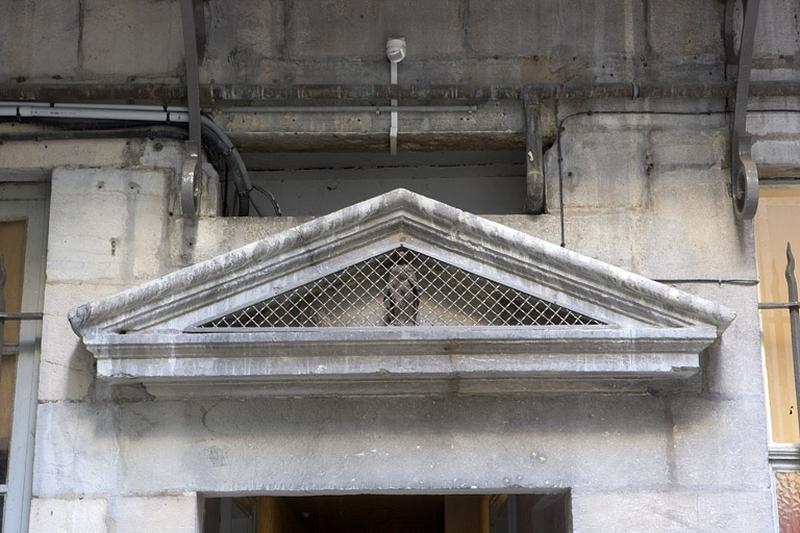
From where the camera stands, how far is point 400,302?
17.4 feet

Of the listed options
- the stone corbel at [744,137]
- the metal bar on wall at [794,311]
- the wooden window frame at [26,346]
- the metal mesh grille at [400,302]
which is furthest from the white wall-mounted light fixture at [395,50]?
the metal bar on wall at [794,311]

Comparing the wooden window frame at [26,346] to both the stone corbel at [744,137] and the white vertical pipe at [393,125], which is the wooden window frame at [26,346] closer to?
the white vertical pipe at [393,125]

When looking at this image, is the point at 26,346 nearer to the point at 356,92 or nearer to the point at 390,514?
the point at 356,92

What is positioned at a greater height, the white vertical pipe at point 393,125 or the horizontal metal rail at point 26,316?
the white vertical pipe at point 393,125

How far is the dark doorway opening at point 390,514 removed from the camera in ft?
20.7

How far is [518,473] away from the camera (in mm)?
5305

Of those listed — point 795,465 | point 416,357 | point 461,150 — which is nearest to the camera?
point 416,357

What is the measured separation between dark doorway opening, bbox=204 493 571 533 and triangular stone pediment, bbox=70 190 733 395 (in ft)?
2.30

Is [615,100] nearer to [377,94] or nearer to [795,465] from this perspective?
[377,94]

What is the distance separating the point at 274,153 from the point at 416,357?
4.54ft

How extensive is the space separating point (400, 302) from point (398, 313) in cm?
4

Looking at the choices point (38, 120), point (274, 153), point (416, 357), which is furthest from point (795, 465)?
point (38, 120)

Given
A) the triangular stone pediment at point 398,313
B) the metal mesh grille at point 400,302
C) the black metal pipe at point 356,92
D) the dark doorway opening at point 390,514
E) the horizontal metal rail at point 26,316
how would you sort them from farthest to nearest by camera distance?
the dark doorway opening at point 390,514, the black metal pipe at point 356,92, the horizontal metal rail at point 26,316, the metal mesh grille at point 400,302, the triangular stone pediment at point 398,313

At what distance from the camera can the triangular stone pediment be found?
5.16m
